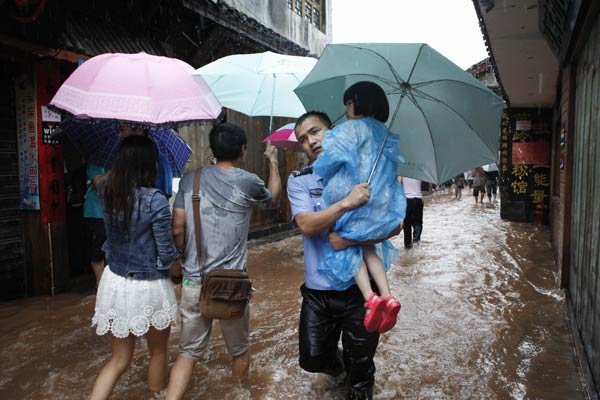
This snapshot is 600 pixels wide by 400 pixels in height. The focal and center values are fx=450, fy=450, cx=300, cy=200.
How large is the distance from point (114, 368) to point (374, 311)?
1.79 metres

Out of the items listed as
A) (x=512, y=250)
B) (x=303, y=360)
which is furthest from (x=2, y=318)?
(x=512, y=250)

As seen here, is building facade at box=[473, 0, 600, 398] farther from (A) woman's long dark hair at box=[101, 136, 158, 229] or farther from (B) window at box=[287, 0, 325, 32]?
(B) window at box=[287, 0, 325, 32]

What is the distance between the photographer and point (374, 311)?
261cm

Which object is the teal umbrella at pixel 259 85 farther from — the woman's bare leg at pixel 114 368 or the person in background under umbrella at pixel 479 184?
the person in background under umbrella at pixel 479 184

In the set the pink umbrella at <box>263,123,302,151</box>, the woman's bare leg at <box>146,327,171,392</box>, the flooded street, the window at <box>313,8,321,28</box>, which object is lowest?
the flooded street

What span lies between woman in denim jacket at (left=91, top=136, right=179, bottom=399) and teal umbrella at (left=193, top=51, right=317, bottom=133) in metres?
2.39

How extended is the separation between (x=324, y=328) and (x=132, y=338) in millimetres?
1322

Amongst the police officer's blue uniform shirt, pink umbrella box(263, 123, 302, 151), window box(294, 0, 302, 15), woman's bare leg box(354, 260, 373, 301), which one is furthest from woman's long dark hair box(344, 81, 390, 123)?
window box(294, 0, 302, 15)

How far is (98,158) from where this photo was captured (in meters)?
4.14

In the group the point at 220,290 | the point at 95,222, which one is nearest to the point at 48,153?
the point at 95,222

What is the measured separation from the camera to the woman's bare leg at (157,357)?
3.17 meters

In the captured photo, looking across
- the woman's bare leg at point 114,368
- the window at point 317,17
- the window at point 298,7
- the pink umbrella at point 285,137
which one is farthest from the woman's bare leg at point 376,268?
the window at point 317,17

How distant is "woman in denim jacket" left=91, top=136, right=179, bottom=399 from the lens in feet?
9.66

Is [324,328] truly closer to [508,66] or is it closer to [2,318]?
[2,318]
